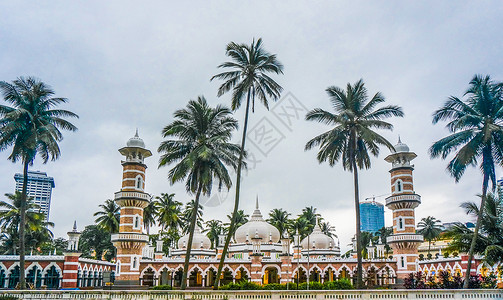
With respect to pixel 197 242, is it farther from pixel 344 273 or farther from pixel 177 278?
pixel 344 273

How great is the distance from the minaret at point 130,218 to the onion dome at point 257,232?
56.7ft

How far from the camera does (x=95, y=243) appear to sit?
6712 centimetres

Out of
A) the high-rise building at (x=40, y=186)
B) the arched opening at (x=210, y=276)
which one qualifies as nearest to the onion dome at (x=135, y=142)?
the arched opening at (x=210, y=276)

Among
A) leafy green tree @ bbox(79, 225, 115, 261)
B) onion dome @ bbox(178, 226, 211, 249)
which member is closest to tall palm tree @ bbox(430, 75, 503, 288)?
onion dome @ bbox(178, 226, 211, 249)

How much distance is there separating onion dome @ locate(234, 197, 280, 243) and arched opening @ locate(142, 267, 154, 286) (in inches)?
552

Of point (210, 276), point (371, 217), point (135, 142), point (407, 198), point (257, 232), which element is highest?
point (371, 217)

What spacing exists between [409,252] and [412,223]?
3062 millimetres

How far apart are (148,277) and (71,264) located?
39.3ft

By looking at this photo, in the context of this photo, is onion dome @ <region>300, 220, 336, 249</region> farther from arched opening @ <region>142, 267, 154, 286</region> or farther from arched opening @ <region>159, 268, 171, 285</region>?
arched opening @ <region>142, 267, 154, 286</region>

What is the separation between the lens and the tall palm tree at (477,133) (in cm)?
2723

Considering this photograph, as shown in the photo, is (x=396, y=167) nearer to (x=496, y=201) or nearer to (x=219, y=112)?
→ (x=496, y=201)

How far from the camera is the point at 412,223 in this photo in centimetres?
4675

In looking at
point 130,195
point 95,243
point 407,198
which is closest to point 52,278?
point 130,195

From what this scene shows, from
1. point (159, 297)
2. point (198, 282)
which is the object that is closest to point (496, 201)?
point (159, 297)
